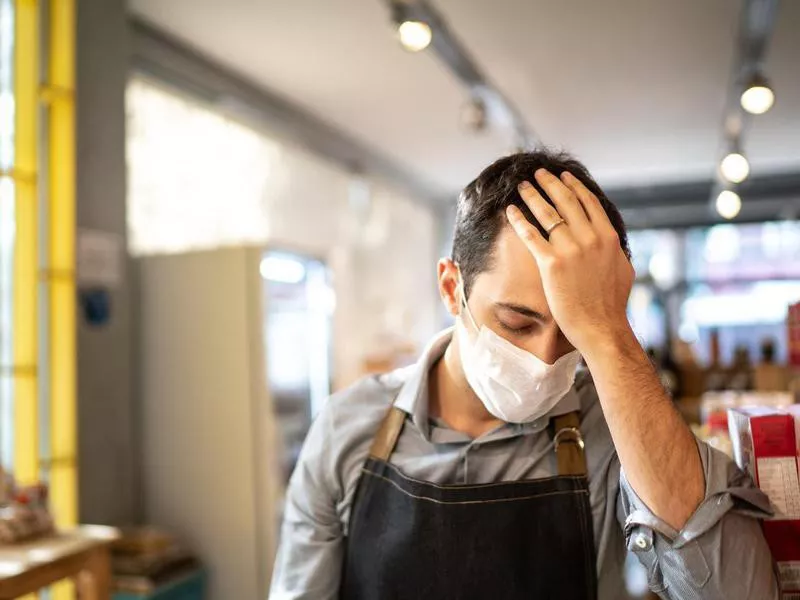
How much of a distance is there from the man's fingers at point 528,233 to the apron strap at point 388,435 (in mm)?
498

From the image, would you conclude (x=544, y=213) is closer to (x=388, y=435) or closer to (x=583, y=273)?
(x=583, y=273)

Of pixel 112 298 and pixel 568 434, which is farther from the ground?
pixel 112 298

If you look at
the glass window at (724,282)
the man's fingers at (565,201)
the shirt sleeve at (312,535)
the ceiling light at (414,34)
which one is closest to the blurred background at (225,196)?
the ceiling light at (414,34)

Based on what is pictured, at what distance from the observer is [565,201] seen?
119cm

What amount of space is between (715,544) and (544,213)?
1.84 ft

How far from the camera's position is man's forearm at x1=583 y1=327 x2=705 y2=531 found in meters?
1.10

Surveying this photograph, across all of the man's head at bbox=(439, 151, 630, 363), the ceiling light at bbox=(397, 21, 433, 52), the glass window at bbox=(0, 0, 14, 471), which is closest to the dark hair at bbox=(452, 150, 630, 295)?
the man's head at bbox=(439, 151, 630, 363)

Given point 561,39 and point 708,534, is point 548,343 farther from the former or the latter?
point 561,39

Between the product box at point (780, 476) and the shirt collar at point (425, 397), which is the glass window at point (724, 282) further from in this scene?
the product box at point (780, 476)

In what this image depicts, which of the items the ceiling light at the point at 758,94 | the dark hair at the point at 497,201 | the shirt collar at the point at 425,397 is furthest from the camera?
the ceiling light at the point at 758,94

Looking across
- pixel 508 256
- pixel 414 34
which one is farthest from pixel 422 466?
pixel 414 34

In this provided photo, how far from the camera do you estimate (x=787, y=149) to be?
7496 mm

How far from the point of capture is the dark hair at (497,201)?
4.32 ft

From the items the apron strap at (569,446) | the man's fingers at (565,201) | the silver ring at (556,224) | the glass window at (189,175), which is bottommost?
the apron strap at (569,446)
